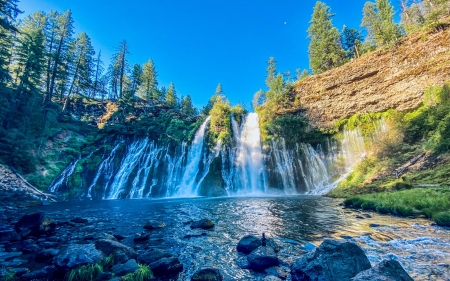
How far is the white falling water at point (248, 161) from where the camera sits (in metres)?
29.2

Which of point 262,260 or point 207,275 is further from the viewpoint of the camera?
point 262,260

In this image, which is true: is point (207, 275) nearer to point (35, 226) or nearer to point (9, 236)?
point (9, 236)

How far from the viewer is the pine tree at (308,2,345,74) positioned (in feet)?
128

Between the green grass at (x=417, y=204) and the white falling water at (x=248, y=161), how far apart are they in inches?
661

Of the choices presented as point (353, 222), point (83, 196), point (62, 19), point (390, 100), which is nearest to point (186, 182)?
point (83, 196)

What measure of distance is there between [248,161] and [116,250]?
86.1 feet

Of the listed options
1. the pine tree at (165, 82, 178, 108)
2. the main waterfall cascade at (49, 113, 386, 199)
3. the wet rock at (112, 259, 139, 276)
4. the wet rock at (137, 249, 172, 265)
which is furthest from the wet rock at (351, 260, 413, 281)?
the pine tree at (165, 82, 178, 108)

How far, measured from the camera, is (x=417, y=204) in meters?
10.5

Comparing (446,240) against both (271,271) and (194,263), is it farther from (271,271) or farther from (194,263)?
(194,263)

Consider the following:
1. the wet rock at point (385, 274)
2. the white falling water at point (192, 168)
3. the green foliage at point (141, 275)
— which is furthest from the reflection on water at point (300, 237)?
the white falling water at point (192, 168)

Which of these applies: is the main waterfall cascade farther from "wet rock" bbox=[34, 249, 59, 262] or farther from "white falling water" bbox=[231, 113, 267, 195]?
"wet rock" bbox=[34, 249, 59, 262]

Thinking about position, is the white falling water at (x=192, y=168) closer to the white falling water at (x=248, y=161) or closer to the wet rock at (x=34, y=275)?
the white falling water at (x=248, y=161)

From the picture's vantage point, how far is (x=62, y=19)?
44.9 meters

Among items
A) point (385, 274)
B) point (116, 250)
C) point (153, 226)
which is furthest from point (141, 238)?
point (385, 274)
